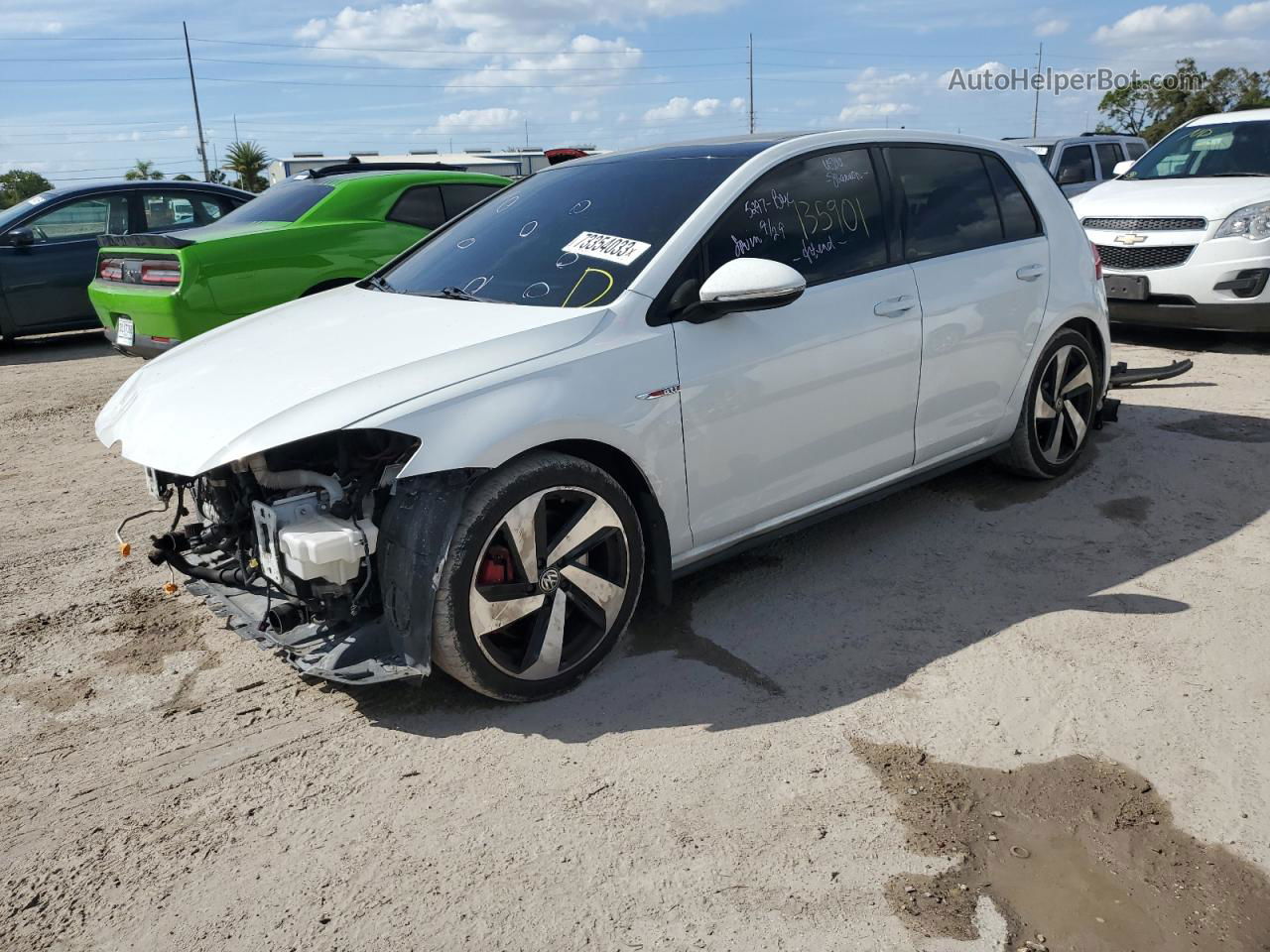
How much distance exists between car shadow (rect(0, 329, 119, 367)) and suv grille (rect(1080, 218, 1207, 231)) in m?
9.18

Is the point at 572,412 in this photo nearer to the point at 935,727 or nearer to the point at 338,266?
the point at 935,727

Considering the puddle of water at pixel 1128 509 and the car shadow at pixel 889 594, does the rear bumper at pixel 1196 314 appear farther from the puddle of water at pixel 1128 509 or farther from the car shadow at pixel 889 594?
the puddle of water at pixel 1128 509

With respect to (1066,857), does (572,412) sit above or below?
above

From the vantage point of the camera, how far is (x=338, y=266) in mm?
7406

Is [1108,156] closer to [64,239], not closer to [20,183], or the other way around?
[64,239]

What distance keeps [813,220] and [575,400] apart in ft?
4.44

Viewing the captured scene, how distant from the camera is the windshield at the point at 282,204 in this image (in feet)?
25.3

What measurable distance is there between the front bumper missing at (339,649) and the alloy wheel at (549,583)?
10.3 inches

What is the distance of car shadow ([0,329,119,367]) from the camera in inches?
405

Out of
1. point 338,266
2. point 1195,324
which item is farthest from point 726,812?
point 1195,324

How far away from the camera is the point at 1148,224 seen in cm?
830

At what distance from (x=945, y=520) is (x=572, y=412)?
92.0 inches

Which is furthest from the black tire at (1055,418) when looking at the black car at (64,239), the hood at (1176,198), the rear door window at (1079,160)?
the black car at (64,239)

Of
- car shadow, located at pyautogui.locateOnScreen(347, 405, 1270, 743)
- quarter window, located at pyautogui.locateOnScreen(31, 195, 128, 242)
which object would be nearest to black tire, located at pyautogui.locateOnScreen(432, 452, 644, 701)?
car shadow, located at pyautogui.locateOnScreen(347, 405, 1270, 743)
